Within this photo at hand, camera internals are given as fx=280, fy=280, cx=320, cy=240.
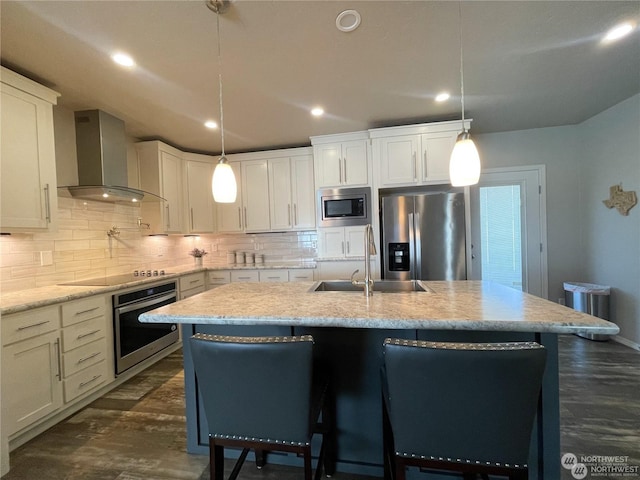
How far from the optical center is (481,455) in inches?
37.4

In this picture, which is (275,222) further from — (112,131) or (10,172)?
(10,172)

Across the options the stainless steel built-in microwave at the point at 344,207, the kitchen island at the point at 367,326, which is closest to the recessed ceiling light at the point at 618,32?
the kitchen island at the point at 367,326

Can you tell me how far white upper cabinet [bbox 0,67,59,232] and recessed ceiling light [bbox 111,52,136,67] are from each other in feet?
2.21

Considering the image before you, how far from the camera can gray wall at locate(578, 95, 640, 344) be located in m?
2.87

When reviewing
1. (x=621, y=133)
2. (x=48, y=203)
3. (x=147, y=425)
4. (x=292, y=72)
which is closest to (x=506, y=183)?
(x=621, y=133)

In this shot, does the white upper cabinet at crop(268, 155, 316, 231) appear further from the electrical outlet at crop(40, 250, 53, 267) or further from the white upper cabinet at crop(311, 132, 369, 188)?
the electrical outlet at crop(40, 250, 53, 267)

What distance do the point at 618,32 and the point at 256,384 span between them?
3021 millimetres

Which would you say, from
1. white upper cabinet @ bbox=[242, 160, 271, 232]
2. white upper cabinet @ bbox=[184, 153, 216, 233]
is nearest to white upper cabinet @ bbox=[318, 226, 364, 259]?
white upper cabinet @ bbox=[242, 160, 271, 232]

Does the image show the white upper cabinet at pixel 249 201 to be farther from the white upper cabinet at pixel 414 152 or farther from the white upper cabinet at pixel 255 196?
the white upper cabinet at pixel 414 152

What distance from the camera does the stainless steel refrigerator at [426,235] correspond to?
307cm

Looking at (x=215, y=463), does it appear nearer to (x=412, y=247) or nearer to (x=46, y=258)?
(x=46, y=258)

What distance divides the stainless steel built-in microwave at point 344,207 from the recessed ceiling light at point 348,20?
1882 millimetres

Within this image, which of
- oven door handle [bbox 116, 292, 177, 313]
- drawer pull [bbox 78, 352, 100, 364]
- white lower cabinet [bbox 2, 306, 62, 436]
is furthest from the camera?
oven door handle [bbox 116, 292, 177, 313]

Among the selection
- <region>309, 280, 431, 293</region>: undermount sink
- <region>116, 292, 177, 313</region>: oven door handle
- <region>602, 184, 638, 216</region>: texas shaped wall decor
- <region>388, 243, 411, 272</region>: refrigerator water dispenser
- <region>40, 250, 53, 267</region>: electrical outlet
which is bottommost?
<region>116, 292, 177, 313</region>: oven door handle
